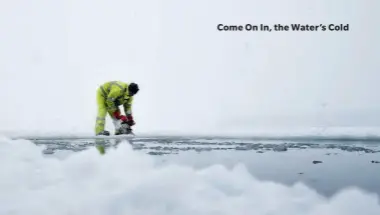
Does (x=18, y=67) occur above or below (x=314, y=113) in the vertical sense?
above

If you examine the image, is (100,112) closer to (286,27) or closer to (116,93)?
(116,93)

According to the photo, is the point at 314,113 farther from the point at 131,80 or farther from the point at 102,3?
the point at 102,3

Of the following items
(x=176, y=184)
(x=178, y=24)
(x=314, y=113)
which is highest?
(x=178, y=24)

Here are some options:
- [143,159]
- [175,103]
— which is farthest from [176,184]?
[175,103]

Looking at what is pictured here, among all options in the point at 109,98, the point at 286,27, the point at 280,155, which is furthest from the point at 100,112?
the point at 286,27

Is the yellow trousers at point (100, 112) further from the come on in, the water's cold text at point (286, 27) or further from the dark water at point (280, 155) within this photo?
the come on in, the water's cold text at point (286, 27)

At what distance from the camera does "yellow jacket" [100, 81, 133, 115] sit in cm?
252

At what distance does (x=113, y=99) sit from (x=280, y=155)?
2.97 feet

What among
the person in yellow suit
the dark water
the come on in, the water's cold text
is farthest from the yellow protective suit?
the come on in, the water's cold text

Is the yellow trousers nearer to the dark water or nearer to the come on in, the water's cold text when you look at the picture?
the dark water

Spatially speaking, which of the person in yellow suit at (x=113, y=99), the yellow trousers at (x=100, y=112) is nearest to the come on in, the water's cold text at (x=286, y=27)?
the person in yellow suit at (x=113, y=99)

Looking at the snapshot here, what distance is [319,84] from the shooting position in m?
2.50

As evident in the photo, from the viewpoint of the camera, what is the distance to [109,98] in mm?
2525

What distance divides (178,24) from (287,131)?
788 millimetres
